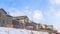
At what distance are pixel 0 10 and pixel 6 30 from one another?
13.9 meters

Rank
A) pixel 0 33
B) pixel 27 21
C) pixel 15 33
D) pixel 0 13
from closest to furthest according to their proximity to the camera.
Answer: pixel 0 33, pixel 15 33, pixel 0 13, pixel 27 21

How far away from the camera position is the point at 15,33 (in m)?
11.3

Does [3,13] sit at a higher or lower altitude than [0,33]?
higher

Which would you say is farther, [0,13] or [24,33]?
[0,13]

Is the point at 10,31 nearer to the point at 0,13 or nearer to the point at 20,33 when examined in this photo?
the point at 20,33

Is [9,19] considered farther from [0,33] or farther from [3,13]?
[0,33]

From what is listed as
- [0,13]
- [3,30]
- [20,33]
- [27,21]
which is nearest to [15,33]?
[20,33]

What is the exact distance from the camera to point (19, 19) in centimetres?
2658

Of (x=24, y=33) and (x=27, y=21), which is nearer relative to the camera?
(x=24, y=33)

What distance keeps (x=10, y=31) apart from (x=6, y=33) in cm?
63

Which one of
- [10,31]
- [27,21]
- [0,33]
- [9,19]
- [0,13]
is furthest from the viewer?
[27,21]

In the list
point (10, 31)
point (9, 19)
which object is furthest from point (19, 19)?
point (10, 31)

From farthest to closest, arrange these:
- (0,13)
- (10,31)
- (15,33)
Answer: (0,13)
(15,33)
(10,31)

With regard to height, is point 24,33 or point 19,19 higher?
point 19,19
